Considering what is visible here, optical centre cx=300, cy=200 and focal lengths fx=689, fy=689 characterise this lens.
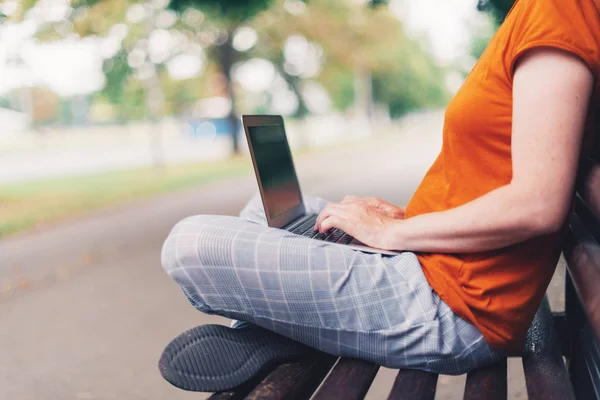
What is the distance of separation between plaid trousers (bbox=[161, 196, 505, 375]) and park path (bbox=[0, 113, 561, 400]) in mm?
1686

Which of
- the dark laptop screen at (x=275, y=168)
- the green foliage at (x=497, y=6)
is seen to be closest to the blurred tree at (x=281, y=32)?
the green foliage at (x=497, y=6)

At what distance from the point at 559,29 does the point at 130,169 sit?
1901 centimetres

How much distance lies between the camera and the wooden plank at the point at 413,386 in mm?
1593

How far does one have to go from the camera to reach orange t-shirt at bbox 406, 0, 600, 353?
1.62 m

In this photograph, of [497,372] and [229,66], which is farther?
[229,66]

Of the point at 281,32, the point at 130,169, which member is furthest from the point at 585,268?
the point at 281,32

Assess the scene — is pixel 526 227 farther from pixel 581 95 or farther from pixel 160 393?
pixel 160 393

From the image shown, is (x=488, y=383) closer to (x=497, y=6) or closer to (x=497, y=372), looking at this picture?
(x=497, y=372)

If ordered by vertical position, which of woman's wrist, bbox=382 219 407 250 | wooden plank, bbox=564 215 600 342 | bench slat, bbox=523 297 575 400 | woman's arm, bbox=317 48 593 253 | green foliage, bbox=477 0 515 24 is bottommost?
bench slat, bbox=523 297 575 400

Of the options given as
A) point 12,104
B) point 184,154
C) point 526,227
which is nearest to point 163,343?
point 526,227

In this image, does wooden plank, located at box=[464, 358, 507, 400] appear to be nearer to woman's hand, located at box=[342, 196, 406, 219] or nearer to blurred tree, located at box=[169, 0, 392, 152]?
woman's hand, located at box=[342, 196, 406, 219]

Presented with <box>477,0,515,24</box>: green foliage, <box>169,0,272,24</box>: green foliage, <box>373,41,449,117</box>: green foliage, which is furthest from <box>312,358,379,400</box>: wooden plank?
<box>373,41,449,117</box>: green foliage

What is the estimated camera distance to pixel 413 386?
5.46 ft

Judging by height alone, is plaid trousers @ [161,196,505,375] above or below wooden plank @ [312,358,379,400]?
above
